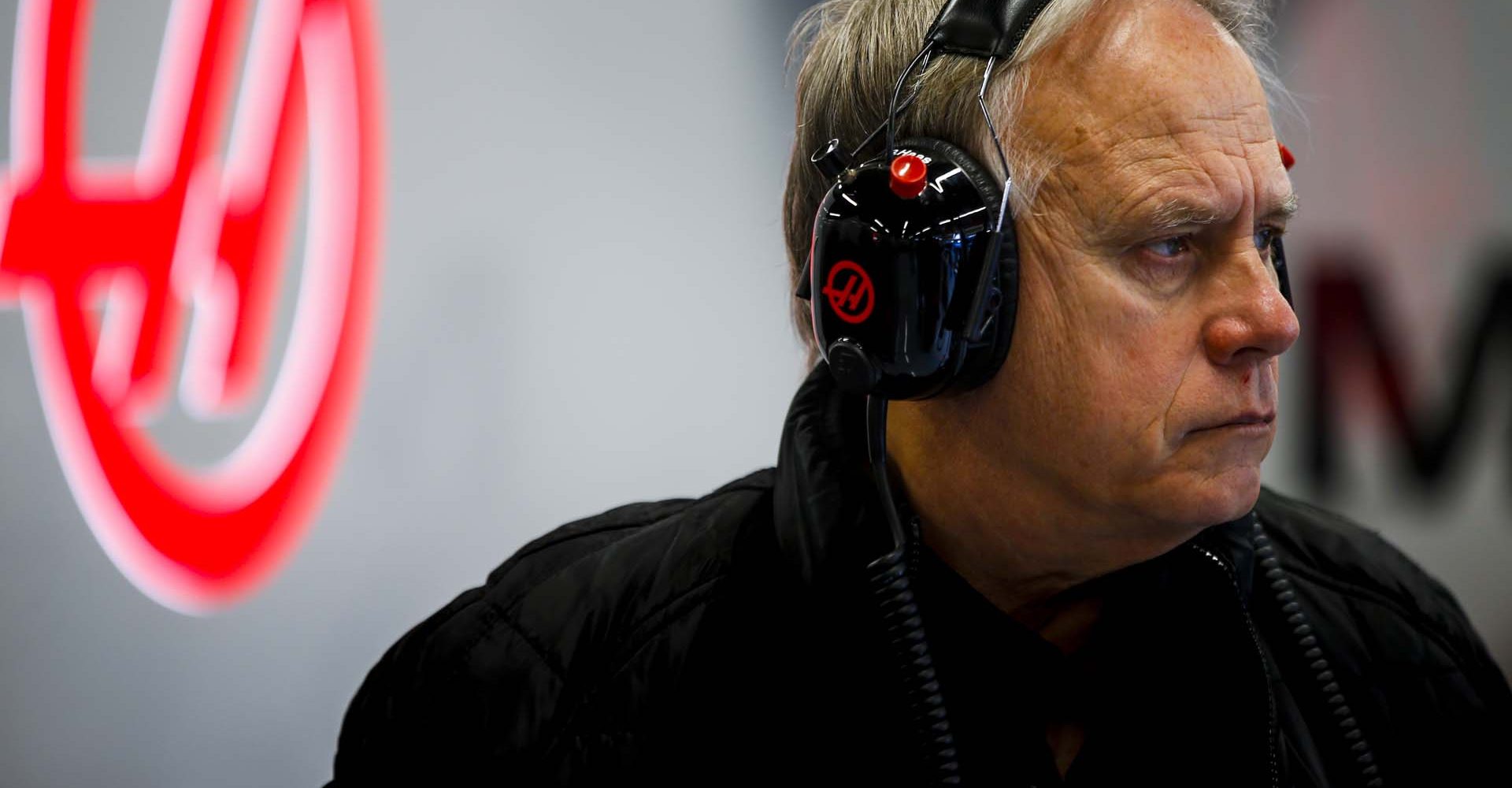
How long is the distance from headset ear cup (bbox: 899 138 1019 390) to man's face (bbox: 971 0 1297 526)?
0.08 feet

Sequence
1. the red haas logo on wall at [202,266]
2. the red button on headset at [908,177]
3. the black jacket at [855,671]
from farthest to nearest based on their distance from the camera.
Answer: the red haas logo on wall at [202,266], the black jacket at [855,671], the red button on headset at [908,177]

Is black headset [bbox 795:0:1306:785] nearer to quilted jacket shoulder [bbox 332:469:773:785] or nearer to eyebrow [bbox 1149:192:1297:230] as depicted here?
eyebrow [bbox 1149:192:1297:230]

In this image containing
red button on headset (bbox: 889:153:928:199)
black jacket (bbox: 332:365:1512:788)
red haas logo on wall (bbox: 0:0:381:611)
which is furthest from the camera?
red haas logo on wall (bbox: 0:0:381:611)

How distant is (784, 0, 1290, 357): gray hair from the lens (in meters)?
1.07

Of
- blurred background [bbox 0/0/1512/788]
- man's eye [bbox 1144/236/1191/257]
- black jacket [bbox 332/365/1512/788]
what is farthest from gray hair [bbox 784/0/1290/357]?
blurred background [bbox 0/0/1512/788]

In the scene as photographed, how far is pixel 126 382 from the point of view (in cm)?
178

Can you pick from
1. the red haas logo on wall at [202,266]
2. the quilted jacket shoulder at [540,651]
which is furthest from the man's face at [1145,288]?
the red haas logo on wall at [202,266]

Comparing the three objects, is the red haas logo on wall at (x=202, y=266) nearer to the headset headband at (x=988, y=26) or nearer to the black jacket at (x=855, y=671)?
the black jacket at (x=855, y=671)

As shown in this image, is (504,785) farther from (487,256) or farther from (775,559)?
(487,256)

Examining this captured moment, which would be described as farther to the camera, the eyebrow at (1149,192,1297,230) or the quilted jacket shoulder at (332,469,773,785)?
the quilted jacket shoulder at (332,469,773,785)

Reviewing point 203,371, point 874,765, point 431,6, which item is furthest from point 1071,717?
point 431,6

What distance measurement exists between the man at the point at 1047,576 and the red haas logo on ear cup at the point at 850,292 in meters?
0.12

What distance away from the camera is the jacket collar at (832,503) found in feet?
3.64

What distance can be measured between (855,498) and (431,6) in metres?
1.23
